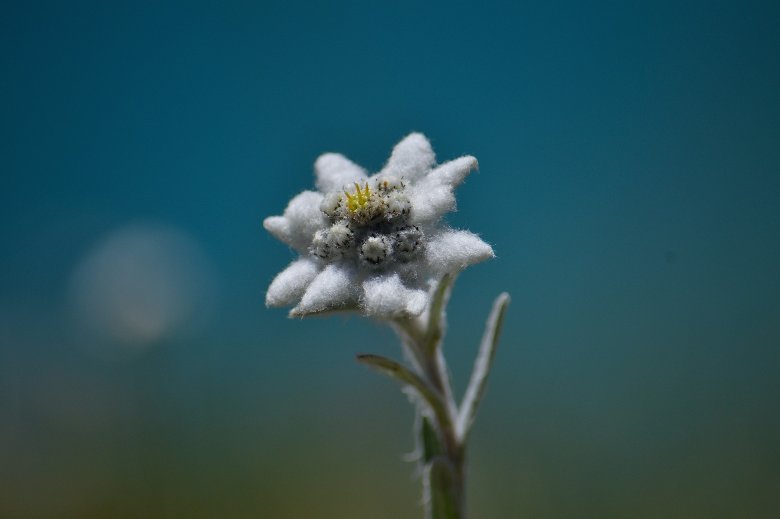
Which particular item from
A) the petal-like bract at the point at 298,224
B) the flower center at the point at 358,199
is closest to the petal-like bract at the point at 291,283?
the petal-like bract at the point at 298,224

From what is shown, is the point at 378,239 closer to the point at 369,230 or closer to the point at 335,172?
the point at 369,230

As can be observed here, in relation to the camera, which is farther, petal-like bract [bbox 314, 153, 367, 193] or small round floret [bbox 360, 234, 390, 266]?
petal-like bract [bbox 314, 153, 367, 193]

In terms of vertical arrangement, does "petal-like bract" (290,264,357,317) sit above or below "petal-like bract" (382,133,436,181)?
below

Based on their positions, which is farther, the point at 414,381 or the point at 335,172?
the point at 335,172

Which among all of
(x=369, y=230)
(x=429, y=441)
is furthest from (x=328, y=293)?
(x=429, y=441)

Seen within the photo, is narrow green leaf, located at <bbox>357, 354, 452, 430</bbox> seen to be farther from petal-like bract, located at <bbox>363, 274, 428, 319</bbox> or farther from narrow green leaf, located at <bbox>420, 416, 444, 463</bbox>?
petal-like bract, located at <bbox>363, 274, 428, 319</bbox>

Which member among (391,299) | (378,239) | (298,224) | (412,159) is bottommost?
(391,299)

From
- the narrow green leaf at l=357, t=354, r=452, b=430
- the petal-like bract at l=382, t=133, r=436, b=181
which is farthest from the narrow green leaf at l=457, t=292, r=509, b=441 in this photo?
the petal-like bract at l=382, t=133, r=436, b=181
